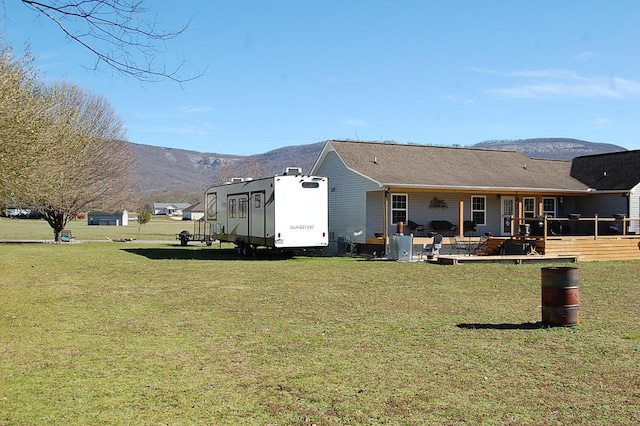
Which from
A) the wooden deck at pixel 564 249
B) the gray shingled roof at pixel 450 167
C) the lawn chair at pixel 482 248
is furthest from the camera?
the gray shingled roof at pixel 450 167

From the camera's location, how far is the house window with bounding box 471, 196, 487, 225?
2811 cm

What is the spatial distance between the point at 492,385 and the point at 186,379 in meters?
3.25

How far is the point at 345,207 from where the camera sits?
26781mm

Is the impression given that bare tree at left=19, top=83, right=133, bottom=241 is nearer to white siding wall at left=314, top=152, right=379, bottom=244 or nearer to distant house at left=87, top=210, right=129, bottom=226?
white siding wall at left=314, top=152, right=379, bottom=244

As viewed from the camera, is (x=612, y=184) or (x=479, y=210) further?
(x=612, y=184)

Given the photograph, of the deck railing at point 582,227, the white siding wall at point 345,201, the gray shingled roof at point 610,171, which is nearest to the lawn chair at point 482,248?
the deck railing at point 582,227

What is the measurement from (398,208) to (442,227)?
2.11 meters

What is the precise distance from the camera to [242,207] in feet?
81.1

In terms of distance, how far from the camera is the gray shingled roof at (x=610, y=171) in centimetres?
2884

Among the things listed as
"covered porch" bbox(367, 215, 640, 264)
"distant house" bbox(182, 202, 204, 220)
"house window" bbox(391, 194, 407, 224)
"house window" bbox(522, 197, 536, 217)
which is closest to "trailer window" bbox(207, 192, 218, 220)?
"covered porch" bbox(367, 215, 640, 264)

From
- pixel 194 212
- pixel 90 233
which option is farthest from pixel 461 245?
pixel 194 212

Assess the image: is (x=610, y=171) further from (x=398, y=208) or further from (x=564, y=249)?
(x=398, y=208)

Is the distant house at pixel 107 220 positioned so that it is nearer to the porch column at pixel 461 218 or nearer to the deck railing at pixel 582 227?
the deck railing at pixel 582 227

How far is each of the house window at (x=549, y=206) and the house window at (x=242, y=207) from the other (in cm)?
1494
